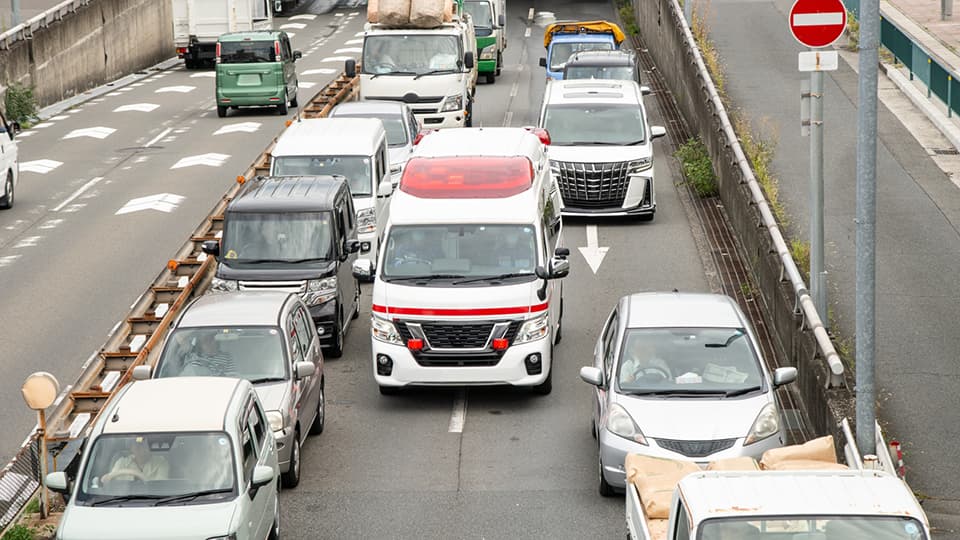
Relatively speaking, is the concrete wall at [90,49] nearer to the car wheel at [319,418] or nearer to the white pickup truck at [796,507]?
the car wheel at [319,418]

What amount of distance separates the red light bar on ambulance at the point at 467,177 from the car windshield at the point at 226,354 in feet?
12.6

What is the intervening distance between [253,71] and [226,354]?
24.1 metres

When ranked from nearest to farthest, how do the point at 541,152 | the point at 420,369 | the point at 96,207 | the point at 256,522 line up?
the point at 256,522
the point at 420,369
the point at 541,152
the point at 96,207

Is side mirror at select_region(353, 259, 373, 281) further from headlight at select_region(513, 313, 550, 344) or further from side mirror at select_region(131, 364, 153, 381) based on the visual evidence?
side mirror at select_region(131, 364, 153, 381)

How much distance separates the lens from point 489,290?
58.3ft

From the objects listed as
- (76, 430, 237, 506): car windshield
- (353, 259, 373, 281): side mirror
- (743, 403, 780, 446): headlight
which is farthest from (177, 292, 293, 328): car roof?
(743, 403, 780, 446): headlight

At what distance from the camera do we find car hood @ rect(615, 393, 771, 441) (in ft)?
46.3

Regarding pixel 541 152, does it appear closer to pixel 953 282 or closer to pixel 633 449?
pixel 953 282

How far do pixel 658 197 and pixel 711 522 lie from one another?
20.7m

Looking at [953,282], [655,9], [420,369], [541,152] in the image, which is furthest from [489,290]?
[655,9]

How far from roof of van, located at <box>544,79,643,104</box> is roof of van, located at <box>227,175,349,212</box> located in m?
8.34

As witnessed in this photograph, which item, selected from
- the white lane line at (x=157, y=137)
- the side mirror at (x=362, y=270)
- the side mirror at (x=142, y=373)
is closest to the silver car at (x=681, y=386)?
the side mirror at (x=362, y=270)

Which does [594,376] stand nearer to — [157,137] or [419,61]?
[419,61]

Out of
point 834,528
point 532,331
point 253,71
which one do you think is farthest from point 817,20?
point 253,71
